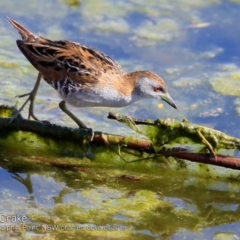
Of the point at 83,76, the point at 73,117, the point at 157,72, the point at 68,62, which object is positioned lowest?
the point at 73,117

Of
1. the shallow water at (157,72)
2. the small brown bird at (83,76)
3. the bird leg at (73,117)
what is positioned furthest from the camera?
the bird leg at (73,117)

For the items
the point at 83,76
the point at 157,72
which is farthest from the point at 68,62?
the point at 157,72

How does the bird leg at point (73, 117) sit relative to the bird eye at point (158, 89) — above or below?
below

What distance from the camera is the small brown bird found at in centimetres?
625

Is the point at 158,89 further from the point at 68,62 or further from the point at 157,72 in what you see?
the point at 157,72

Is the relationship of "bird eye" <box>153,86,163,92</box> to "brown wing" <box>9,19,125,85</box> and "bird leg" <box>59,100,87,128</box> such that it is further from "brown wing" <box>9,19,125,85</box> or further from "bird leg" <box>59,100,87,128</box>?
"bird leg" <box>59,100,87,128</box>

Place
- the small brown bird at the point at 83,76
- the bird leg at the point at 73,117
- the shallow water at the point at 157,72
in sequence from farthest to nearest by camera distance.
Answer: the bird leg at the point at 73,117, the small brown bird at the point at 83,76, the shallow water at the point at 157,72

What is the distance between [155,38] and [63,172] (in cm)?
358

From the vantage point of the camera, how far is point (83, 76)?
6.24m

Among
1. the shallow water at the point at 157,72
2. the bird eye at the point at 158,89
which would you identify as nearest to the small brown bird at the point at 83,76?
the bird eye at the point at 158,89

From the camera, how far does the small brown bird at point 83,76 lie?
625 cm

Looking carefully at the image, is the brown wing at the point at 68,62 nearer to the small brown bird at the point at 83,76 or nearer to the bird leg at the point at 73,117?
the small brown bird at the point at 83,76

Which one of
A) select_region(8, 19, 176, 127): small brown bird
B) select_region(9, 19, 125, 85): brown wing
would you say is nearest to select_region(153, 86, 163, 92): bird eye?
select_region(8, 19, 176, 127): small brown bird

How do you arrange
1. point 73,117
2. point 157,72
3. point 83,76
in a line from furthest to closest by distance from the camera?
point 157,72, point 73,117, point 83,76
